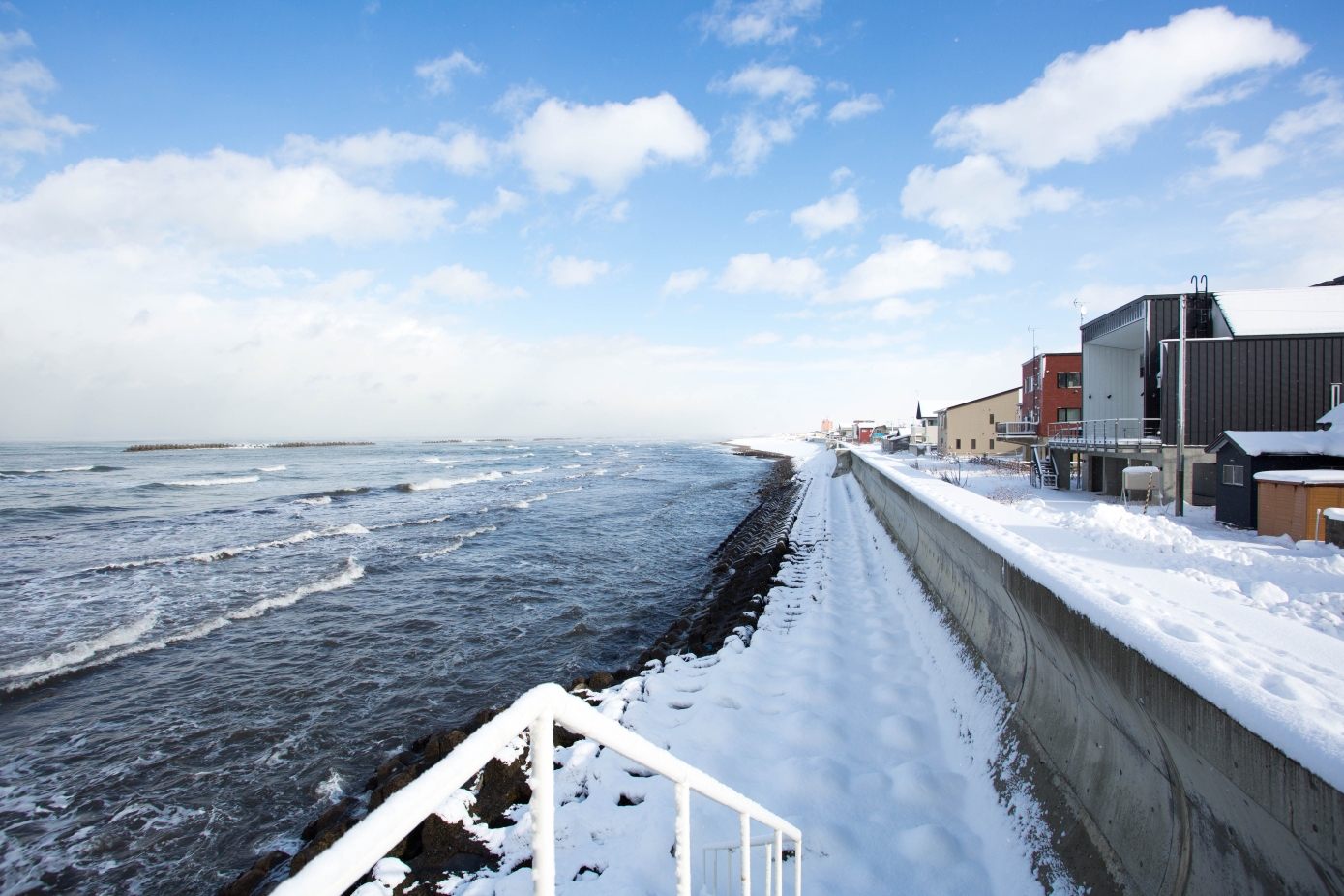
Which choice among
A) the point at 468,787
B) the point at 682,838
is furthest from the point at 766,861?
the point at 468,787

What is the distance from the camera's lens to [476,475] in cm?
4903

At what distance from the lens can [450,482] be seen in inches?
1660

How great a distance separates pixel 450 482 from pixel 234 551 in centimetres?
2379

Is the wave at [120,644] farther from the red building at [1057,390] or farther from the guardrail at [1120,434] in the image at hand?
the red building at [1057,390]

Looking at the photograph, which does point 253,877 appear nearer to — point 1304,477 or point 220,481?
point 1304,477

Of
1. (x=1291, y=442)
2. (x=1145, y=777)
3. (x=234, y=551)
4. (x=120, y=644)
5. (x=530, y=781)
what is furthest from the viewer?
(x=234, y=551)

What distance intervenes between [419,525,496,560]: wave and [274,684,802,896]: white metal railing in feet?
57.4

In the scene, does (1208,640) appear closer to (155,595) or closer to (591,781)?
(591,781)

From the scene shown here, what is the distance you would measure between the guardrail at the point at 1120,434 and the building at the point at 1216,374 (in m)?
0.05

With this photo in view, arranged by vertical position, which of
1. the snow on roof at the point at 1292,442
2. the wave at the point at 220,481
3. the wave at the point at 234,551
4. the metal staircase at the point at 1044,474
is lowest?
the wave at the point at 234,551

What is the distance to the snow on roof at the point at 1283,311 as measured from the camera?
52.8ft

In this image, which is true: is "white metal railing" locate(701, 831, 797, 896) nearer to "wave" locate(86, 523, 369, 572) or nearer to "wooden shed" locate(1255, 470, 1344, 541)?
"wooden shed" locate(1255, 470, 1344, 541)

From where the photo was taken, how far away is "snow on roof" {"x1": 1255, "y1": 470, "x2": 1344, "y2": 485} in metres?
9.66

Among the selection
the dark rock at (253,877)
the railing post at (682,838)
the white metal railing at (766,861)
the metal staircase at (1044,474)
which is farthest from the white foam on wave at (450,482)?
the railing post at (682,838)
